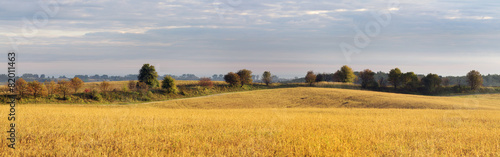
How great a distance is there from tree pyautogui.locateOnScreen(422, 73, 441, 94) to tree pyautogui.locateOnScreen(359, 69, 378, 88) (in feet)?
50.7

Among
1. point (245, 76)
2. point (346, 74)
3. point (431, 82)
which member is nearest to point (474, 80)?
point (431, 82)

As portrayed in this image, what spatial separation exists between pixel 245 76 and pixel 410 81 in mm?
56290

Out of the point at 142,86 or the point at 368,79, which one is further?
the point at 368,79

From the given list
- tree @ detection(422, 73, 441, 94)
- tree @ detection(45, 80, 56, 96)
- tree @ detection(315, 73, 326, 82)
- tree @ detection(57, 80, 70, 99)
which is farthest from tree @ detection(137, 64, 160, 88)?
tree @ detection(422, 73, 441, 94)

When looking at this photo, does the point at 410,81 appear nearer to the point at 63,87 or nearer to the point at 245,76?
the point at 245,76

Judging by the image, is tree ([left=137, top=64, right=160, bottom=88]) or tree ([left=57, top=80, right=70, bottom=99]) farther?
tree ([left=137, top=64, right=160, bottom=88])

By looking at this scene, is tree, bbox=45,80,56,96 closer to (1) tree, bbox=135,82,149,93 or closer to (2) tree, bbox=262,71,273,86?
(1) tree, bbox=135,82,149,93

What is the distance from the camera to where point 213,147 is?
29.7ft

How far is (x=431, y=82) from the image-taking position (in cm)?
10656

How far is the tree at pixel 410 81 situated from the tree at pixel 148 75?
8135 cm

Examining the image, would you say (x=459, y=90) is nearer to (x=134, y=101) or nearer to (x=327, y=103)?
(x=327, y=103)

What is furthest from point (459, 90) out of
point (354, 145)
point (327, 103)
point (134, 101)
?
point (354, 145)

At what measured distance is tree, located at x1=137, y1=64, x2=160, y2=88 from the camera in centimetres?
8488

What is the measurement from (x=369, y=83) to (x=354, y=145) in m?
114
